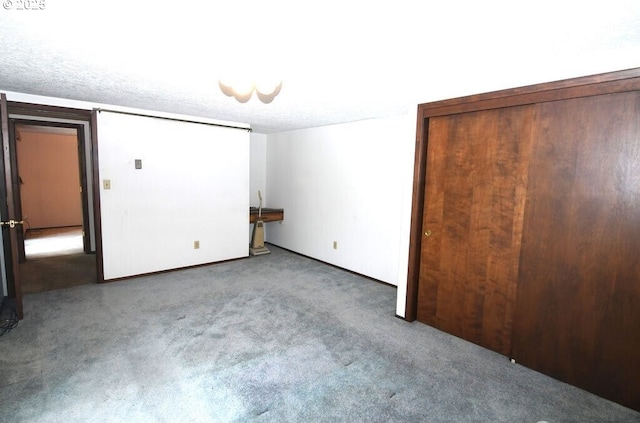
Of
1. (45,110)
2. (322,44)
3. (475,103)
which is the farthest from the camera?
(45,110)

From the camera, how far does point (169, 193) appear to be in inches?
170

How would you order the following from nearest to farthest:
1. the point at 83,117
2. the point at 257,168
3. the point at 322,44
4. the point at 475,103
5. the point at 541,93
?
1. the point at 322,44
2. the point at 541,93
3. the point at 475,103
4. the point at 83,117
5. the point at 257,168

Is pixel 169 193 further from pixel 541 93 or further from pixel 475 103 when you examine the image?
pixel 541 93

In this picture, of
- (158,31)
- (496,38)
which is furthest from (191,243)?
(496,38)

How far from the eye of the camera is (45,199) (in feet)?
23.6

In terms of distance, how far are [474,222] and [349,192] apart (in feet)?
6.86

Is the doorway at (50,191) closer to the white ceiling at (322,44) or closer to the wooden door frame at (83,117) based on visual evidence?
the wooden door frame at (83,117)

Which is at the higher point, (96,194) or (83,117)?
(83,117)

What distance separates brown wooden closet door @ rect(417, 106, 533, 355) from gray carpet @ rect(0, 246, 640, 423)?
237 millimetres

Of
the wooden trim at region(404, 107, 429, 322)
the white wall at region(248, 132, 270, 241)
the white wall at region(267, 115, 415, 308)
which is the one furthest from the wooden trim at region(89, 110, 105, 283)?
the wooden trim at region(404, 107, 429, 322)

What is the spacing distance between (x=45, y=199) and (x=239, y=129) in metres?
5.51

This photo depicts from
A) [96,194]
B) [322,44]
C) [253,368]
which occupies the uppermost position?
[322,44]

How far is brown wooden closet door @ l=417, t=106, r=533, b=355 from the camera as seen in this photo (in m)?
2.46

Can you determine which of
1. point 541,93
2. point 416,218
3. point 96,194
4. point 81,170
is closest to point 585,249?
point 541,93
